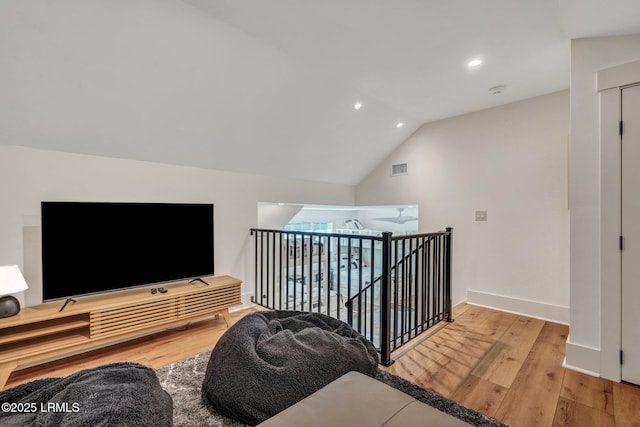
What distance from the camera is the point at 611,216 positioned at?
206 centimetres

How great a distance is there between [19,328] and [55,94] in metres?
1.71

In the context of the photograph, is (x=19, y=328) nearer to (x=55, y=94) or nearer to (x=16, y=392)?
(x=16, y=392)

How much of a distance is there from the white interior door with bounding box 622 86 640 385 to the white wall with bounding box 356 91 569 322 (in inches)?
48.6

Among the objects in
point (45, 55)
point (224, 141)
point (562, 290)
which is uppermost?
point (45, 55)

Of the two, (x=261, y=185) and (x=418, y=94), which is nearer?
(x=418, y=94)

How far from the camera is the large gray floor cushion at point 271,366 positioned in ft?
4.93

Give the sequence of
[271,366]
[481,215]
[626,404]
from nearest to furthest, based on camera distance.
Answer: [271,366]
[626,404]
[481,215]

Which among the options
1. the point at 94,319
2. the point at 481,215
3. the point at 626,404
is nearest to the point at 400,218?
the point at 481,215

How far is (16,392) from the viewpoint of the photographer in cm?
137

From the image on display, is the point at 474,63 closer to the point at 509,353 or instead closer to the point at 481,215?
the point at 481,215

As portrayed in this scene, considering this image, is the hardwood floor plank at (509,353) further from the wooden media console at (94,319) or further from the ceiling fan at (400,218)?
the ceiling fan at (400,218)

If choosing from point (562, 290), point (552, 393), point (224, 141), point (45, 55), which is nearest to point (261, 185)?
point (224, 141)

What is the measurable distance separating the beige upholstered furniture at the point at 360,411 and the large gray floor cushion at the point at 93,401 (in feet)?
2.05

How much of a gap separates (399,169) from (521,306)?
241 centimetres
